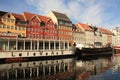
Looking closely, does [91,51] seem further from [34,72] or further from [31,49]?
[34,72]

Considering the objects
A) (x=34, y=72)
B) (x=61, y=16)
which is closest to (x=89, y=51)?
(x=61, y=16)

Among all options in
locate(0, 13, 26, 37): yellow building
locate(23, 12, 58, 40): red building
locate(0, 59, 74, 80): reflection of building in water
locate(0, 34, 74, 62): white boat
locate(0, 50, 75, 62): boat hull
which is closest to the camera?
locate(0, 59, 74, 80): reflection of building in water

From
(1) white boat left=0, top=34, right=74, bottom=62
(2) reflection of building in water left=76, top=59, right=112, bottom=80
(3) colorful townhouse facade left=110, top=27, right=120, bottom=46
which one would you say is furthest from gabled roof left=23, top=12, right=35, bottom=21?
(3) colorful townhouse facade left=110, top=27, right=120, bottom=46

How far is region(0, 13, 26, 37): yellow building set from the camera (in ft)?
231

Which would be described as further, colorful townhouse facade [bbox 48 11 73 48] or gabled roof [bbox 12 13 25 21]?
colorful townhouse facade [bbox 48 11 73 48]

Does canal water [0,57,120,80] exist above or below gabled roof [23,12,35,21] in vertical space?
below

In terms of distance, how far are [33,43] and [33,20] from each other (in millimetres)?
25777

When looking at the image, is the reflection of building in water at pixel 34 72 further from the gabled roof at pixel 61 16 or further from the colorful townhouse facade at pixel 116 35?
the colorful townhouse facade at pixel 116 35

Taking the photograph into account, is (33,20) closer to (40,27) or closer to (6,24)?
(40,27)

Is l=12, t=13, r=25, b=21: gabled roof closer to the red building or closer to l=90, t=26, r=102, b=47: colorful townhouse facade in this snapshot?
the red building

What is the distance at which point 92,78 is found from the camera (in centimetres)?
2931

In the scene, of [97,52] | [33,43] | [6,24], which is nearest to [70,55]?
[33,43]

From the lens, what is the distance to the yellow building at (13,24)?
7054cm

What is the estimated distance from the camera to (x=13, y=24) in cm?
7294
